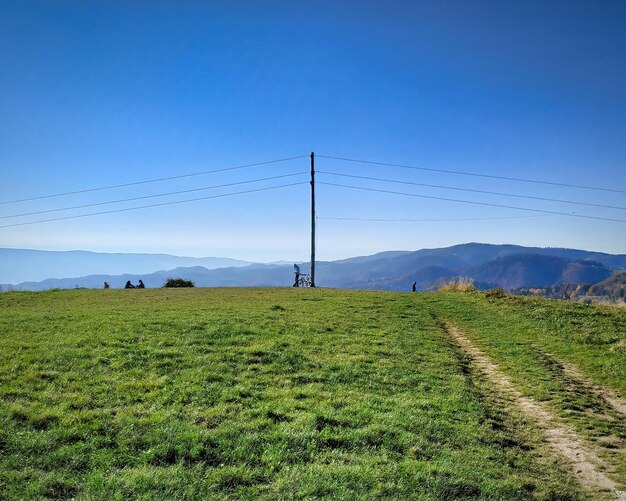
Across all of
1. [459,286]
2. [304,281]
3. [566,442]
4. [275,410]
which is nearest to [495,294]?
[459,286]

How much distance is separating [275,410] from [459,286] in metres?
37.9

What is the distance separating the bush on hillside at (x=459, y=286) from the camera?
43406mm

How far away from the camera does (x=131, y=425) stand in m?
9.08

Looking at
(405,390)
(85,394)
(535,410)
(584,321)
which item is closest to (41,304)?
(85,394)

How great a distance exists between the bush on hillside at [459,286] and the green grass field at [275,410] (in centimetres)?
2080

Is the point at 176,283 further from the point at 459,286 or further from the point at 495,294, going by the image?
the point at 495,294

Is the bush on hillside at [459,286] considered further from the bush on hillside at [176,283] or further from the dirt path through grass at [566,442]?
the bush on hillside at [176,283]

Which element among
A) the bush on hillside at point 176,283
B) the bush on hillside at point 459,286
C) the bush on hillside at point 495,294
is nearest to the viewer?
the bush on hillside at point 495,294

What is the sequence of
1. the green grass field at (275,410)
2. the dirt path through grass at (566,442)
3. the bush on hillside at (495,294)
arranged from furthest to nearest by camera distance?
the bush on hillside at (495,294) < the dirt path through grass at (566,442) < the green grass field at (275,410)

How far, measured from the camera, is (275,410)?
34.5ft

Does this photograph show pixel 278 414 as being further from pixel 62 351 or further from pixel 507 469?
pixel 62 351

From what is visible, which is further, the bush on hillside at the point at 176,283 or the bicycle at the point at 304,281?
the bicycle at the point at 304,281

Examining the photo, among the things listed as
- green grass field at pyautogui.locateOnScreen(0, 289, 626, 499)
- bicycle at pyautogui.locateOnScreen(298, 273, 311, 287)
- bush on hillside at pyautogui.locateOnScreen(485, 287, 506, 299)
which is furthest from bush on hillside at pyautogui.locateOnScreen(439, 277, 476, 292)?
green grass field at pyautogui.locateOnScreen(0, 289, 626, 499)

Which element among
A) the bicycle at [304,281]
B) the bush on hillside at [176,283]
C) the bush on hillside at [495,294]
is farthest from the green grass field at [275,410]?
the bicycle at [304,281]
